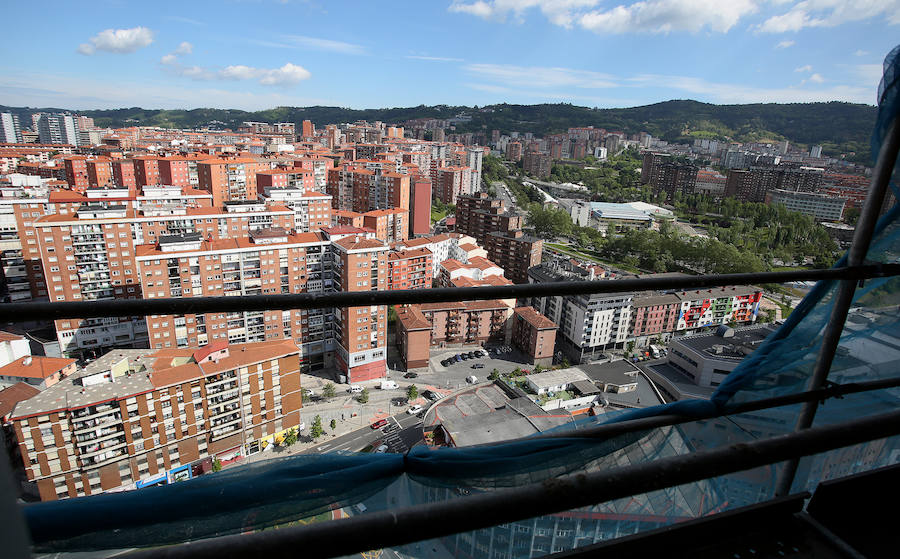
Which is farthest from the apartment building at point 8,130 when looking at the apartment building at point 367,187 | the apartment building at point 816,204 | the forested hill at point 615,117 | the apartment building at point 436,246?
the apartment building at point 816,204

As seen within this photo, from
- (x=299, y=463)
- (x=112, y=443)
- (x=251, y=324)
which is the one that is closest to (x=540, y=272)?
(x=251, y=324)

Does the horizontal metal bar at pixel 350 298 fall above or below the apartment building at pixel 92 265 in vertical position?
above

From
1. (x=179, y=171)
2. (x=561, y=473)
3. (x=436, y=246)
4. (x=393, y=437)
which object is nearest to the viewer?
(x=561, y=473)

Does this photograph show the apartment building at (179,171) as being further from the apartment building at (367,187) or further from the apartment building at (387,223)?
the apartment building at (387,223)

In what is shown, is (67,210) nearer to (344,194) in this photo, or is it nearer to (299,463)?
(344,194)

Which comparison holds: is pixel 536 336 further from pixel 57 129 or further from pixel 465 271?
pixel 57 129

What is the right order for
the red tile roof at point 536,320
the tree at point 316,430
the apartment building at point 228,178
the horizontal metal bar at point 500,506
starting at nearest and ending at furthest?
the horizontal metal bar at point 500,506 < the tree at point 316,430 < the red tile roof at point 536,320 < the apartment building at point 228,178

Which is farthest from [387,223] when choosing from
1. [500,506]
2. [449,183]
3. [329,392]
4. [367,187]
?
[500,506]
